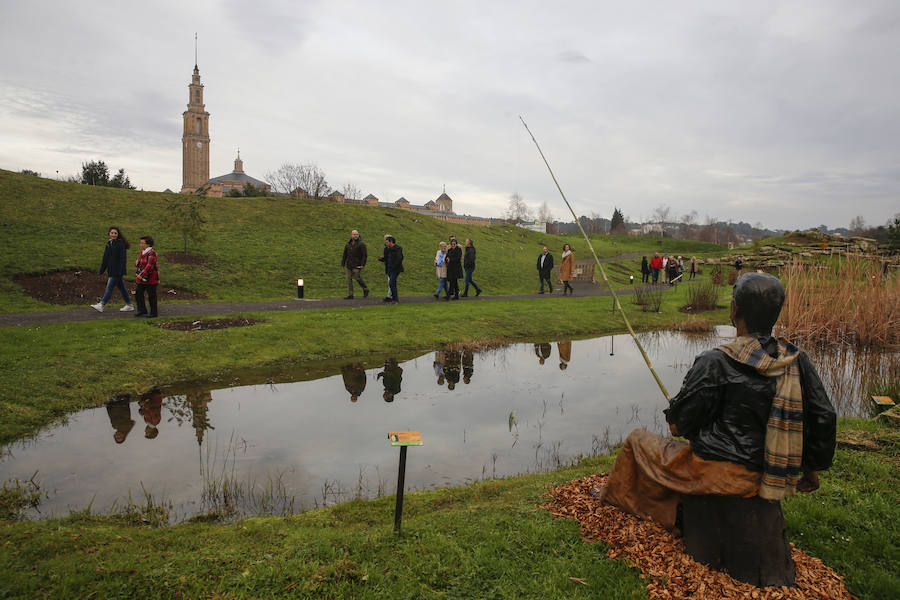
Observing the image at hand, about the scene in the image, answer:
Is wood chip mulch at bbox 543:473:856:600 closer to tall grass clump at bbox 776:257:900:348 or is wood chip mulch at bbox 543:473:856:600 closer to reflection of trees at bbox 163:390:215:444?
reflection of trees at bbox 163:390:215:444

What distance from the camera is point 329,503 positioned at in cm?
543

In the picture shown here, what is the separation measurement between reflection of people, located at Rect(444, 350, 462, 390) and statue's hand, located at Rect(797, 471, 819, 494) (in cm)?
686

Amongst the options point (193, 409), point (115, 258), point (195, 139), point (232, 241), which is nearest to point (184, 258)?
point (232, 241)

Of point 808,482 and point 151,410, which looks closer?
point 808,482

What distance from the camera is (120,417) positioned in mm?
7645

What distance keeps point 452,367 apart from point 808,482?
8.43m

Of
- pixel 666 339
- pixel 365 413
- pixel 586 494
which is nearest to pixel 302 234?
pixel 666 339

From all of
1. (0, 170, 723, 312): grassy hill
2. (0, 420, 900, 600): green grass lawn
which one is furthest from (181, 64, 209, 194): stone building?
(0, 420, 900, 600): green grass lawn

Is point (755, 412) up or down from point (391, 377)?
up

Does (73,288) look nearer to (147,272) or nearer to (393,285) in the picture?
(147,272)

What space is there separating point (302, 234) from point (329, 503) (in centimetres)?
2609

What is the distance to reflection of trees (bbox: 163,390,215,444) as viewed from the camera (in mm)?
7414

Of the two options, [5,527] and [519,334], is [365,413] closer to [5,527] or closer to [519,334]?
[5,527]

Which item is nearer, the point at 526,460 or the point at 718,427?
the point at 718,427
